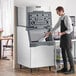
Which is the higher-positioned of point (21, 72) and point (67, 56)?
point (67, 56)

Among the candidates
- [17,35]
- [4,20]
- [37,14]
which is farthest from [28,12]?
[4,20]

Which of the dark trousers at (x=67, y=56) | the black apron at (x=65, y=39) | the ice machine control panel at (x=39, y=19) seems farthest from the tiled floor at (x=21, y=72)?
the ice machine control panel at (x=39, y=19)

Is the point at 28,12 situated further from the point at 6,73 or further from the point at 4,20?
the point at 4,20

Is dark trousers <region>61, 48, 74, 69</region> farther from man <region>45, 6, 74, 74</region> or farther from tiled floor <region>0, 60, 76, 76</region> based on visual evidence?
tiled floor <region>0, 60, 76, 76</region>

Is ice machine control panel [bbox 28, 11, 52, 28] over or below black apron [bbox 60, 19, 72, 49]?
over

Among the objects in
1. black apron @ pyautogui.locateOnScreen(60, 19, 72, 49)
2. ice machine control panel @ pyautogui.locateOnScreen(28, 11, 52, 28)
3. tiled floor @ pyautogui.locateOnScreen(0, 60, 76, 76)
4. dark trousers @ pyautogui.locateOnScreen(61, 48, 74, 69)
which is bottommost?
tiled floor @ pyautogui.locateOnScreen(0, 60, 76, 76)

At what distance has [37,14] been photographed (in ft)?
19.7

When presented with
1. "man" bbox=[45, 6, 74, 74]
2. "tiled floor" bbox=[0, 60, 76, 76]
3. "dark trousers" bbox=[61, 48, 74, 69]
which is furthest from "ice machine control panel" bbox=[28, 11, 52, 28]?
"tiled floor" bbox=[0, 60, 76, 76]

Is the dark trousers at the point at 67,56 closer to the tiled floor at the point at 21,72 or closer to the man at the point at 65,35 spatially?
the man at the point at 65,35

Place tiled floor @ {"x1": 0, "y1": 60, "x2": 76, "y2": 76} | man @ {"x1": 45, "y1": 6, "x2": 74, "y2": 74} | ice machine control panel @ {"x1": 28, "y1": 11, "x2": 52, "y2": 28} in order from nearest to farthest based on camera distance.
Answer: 1. man @ {"x1": 45, "y1": 6, "x2": 74, "y2": 74}
2. tiled floor @ {"x1": 0, "y1": 60, "x2": 76, "y2": 76}
3. ice machine control panel @ {"x1": 28, "y1": 11, "x2": 52, "y2": 28}

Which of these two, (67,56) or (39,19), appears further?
(39,19)

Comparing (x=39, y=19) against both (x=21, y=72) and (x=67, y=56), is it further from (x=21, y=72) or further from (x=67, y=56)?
(x=21, y=72)

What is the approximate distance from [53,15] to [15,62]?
5.05 feet

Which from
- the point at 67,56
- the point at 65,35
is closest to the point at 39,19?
the point at 65,35
